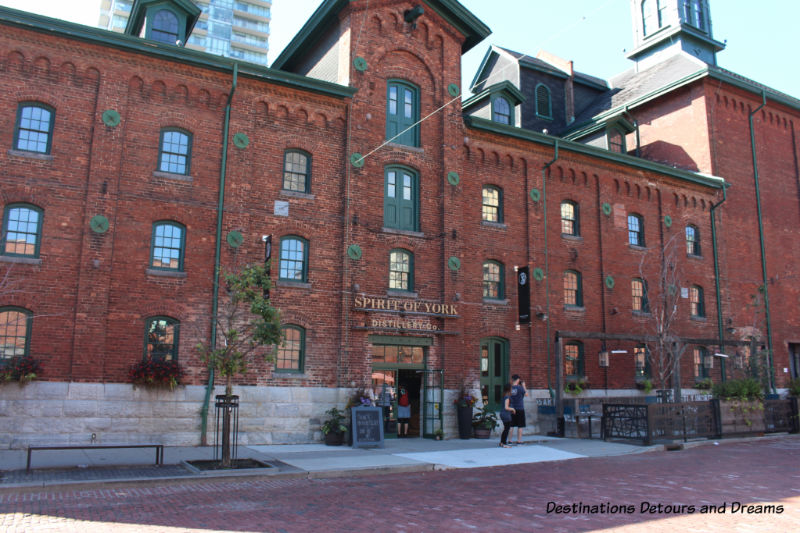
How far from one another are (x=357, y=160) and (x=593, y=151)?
10.1 meters

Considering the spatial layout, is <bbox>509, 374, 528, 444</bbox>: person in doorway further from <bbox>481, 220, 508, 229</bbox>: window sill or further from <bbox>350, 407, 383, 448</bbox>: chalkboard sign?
<bbox>481, 220, 508, 229</bbox>: window sill

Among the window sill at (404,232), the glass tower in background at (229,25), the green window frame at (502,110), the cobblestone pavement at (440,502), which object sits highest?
the glass tower in background at (229,25)

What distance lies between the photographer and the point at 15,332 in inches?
609

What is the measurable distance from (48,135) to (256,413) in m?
8.94

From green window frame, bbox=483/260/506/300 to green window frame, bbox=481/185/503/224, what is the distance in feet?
5.22

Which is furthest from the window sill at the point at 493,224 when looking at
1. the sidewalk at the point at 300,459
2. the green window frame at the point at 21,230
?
the green window frame at the point at 21,230

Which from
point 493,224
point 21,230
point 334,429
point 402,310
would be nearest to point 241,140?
point 21,230

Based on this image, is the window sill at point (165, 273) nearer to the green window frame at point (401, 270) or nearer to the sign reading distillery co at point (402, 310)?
the sign reading distillery co at point (402, 310)

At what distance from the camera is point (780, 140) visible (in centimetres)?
3145

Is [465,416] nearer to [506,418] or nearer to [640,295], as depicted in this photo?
[506,418]

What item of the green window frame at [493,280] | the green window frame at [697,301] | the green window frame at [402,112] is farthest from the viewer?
the green window frame at [697,301]

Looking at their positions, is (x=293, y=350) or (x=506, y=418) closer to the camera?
(x=506, y=418)

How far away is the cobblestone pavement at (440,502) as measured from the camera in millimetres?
8570

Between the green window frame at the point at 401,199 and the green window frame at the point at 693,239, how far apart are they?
13.4 metres
